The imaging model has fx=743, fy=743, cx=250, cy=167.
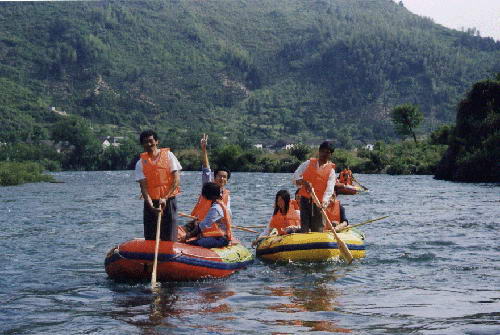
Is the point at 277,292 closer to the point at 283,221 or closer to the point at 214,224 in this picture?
the point at 214,224

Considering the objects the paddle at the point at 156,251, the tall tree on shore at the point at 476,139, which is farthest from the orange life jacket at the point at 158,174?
the tall tree on shore at the point at 476,139

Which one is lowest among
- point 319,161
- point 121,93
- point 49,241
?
point 49,241

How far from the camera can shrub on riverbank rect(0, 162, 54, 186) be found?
166 feet

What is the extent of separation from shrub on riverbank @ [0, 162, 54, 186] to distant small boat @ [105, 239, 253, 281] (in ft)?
133

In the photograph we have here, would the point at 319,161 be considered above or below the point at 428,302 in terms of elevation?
above

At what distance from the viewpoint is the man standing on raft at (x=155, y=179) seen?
11.6 meters

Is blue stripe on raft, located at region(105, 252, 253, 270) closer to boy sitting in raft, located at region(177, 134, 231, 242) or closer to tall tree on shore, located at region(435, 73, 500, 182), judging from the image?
boy sitting in raft, located at region(177, 134, 231, 242)

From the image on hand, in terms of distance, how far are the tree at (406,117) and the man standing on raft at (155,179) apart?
85190mm

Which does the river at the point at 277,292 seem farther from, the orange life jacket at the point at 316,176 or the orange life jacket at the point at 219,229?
the orange life jacket at the point at 316,176

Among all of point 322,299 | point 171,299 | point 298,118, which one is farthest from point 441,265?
point 298,118

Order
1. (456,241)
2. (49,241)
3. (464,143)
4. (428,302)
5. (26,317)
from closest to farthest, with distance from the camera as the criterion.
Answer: (26,317) < (428,302) < (456,241) < (49,241) < (464,143)

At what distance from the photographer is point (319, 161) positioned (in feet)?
45.2

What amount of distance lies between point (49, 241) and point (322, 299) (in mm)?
10100

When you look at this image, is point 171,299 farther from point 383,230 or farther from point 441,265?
point 383,230
